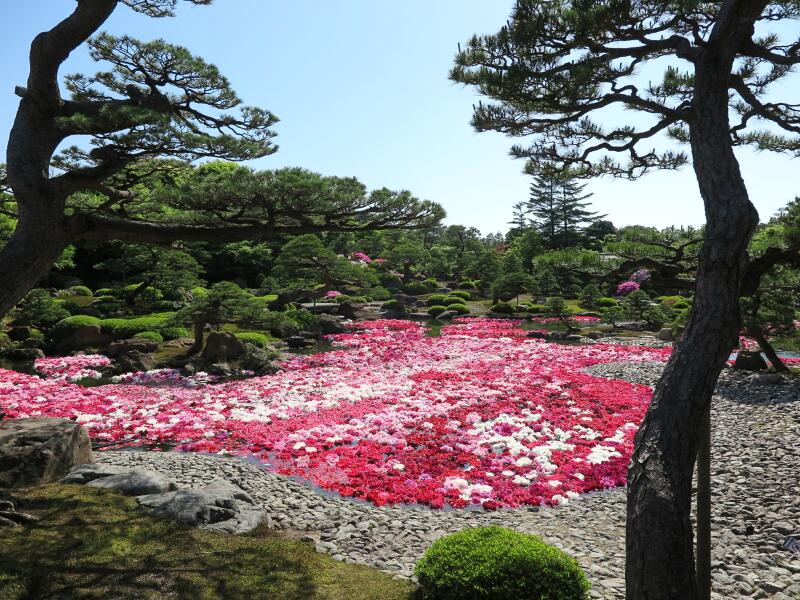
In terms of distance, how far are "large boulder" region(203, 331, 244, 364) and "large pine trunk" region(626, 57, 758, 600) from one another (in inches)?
631

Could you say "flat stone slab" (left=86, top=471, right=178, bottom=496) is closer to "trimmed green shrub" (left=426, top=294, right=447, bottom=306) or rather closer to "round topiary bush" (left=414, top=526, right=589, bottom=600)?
"round topiary bush" (left=414, top=526, right=589, bottom=600)

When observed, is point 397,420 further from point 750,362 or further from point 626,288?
point 626,288

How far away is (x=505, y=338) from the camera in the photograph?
25094 mm

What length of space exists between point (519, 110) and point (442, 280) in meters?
50.4

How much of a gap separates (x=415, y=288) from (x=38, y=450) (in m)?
41.2

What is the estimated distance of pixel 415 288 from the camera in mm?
47219

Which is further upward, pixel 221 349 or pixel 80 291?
pixel 80 291

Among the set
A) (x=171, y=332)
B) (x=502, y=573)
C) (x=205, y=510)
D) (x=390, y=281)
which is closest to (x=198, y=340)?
(x=171, y=332)

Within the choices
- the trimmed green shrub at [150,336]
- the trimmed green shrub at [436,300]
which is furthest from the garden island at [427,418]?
the trimmed green shrub at [436,300]

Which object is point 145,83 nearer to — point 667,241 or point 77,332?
point 667,241

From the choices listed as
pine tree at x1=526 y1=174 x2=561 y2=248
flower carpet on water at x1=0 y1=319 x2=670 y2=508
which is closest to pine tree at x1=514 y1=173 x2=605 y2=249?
pine tree at x1=526 y1=174 x2=561 y2=248

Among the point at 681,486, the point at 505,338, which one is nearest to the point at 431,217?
the point at 681,486

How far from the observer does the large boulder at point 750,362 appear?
14.6 m

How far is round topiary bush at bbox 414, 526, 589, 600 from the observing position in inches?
160
